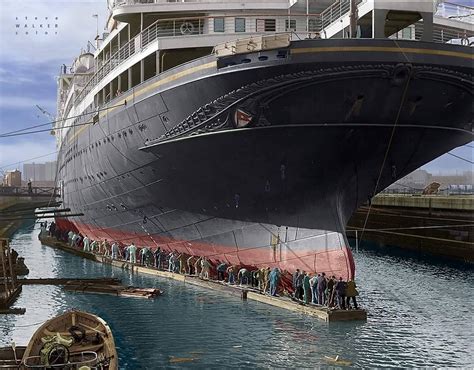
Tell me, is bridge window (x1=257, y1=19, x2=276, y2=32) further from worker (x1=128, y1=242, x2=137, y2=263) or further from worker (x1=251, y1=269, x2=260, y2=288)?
worker (x1=128, y1=242, x2=137, y2=263)

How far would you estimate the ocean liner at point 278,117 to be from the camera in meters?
17.2

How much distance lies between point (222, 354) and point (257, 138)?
672cm

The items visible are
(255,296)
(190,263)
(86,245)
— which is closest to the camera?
(255,296)

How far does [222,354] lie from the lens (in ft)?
47.6

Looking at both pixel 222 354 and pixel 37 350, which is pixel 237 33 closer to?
pixel 222 354

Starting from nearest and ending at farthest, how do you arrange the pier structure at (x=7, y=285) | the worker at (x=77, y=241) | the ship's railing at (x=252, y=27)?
1. the pier structure at (x=7, y=285)
2. the ship's railing at (x=252, y=27)
3. the worker at (x=77, y=241)

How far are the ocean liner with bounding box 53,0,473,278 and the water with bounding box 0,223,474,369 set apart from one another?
7.18ft

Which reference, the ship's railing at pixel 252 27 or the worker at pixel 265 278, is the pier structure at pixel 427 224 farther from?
the worker at pixel 265 278

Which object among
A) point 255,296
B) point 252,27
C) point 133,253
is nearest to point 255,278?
point 255,296

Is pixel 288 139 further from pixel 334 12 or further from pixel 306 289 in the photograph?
pixel 334 12

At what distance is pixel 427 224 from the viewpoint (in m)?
39.2

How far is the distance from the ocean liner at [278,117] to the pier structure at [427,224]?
30.4ft

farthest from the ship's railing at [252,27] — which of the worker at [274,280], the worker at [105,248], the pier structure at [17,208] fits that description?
the worker at [105,248]

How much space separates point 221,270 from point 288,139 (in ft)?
19.5
